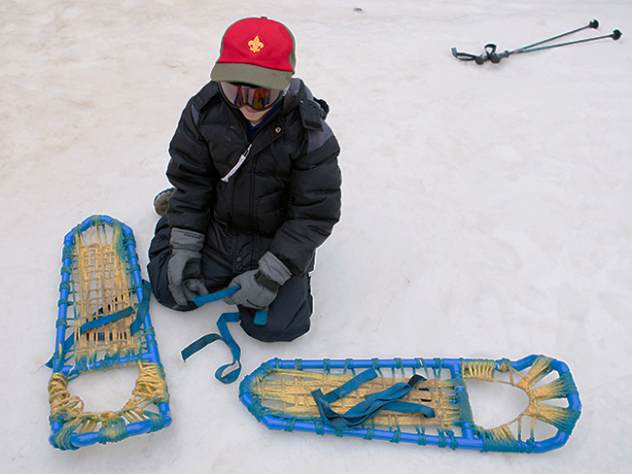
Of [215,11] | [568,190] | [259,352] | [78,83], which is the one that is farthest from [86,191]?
[568,190]

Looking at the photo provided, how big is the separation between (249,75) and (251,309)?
2.52 ft

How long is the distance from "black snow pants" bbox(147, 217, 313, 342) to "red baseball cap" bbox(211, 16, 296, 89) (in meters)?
0.71

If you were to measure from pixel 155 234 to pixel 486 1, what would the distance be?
3.13m

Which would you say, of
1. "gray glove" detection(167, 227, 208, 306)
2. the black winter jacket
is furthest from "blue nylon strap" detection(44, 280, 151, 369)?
the black winter jacket

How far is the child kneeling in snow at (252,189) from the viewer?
142cm

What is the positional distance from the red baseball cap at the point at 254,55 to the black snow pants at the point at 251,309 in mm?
708

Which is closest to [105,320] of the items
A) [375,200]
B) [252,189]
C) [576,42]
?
[252,189]

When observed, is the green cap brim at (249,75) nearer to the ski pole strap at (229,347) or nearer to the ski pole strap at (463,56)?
the ski pole strap at (229,347)

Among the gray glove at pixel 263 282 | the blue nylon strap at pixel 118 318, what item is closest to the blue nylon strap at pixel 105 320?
the blue nylon strap at pixel 118 318

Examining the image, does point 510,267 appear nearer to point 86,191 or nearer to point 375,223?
point 375,223

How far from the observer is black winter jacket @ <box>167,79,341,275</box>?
163 cm

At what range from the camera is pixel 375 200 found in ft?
8.02

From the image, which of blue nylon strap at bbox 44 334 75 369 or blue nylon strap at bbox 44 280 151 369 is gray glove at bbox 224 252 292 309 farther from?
blue nylon strap at bbox 44 334 75 369

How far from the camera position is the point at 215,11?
3611 mm
